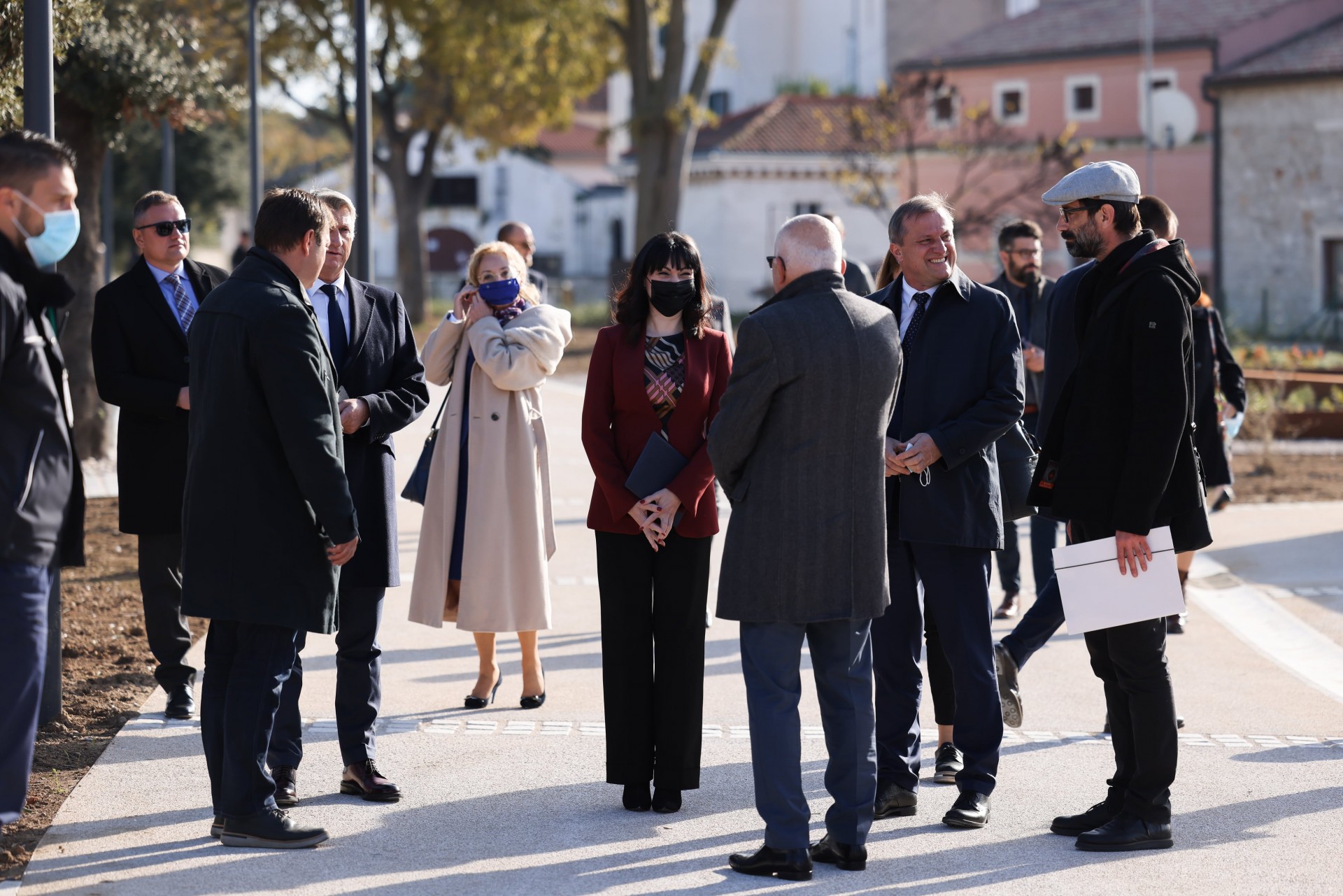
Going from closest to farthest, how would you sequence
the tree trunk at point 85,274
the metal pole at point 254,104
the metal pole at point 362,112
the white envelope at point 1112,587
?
the white envelope at point 1112,587, the tree trunk at point 85,274, the metal pole at point 362,112, the metal pole at point 254,104

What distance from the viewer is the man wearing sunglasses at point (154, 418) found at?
6680mm

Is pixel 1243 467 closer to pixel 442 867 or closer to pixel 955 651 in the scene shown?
pixel 955 651

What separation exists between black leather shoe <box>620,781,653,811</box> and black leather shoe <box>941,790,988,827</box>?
3.35ft

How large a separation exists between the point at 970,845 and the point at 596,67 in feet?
104

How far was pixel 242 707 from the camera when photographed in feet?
16.3

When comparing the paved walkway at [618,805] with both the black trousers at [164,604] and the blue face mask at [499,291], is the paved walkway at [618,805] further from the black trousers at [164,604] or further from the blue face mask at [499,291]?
the blue face mask at [499,291]

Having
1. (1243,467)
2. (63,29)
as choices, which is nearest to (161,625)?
(63,29)

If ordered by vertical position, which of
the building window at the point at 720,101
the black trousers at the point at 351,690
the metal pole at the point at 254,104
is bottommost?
the black trousers at the point at 351,690

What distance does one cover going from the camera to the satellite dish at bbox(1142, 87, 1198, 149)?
40594 millimetres

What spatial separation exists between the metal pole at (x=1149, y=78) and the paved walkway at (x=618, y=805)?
3044 cm

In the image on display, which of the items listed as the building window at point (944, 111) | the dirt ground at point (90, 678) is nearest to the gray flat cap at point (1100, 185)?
the dirt ground at point (90, 678)

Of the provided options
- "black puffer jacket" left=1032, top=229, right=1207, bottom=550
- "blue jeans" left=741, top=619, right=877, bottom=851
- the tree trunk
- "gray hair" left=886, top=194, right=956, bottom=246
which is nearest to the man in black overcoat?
"blue jeans" left=741, top=619, right=877, bottom=851

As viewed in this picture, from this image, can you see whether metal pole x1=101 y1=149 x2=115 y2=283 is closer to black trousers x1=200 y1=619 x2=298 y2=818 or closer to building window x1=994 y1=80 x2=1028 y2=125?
black trousers x1=200 y1=619 x2=298 y2=818

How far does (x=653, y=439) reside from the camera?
548 cm
